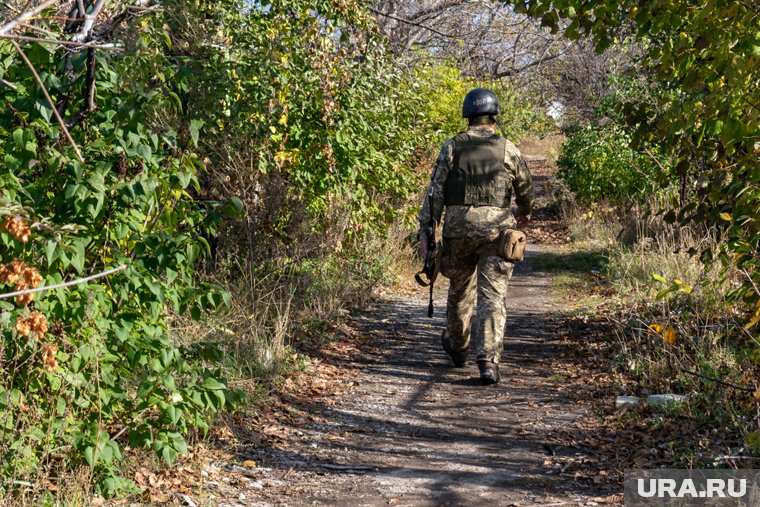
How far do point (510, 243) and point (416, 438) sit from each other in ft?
5.88

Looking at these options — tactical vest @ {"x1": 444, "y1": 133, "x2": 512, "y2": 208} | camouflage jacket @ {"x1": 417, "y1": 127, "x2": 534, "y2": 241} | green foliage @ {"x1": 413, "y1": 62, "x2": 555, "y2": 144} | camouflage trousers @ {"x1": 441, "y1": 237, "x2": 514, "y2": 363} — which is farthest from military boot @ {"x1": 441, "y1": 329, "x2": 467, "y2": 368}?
green foliage @ {"x1": 413, "y1": 62, "x2": 555, "y2": 144}

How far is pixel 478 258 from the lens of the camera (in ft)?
23.3

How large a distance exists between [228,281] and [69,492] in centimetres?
446

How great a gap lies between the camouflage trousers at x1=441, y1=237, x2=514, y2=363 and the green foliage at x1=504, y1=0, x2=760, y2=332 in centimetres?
154

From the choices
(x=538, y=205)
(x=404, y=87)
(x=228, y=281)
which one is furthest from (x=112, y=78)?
(x=538, y=205)

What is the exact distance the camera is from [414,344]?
8508 mm

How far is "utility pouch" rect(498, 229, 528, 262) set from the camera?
6852 millimetres

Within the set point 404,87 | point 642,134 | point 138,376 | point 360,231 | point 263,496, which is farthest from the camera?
point 404,87

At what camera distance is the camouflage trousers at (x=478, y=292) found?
6.92 m

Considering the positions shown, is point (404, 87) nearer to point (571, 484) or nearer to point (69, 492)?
point (571, 484)

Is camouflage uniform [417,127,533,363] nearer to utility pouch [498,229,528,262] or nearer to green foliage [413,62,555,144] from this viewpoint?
utility pouch [498,229,528,262]

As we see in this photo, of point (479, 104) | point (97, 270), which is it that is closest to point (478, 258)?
point (479, 104)

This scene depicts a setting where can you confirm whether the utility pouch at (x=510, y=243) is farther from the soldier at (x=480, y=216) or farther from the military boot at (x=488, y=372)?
the military boot at (x=488, y=372)

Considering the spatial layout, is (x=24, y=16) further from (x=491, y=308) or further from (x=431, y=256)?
(x=431, y=256)
